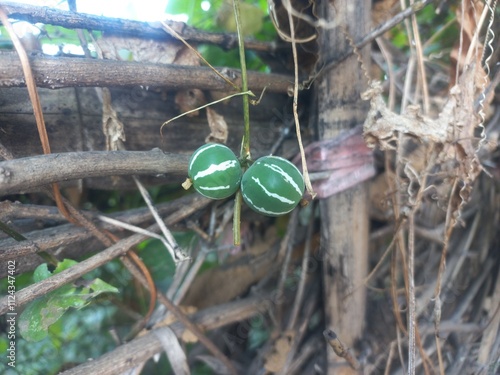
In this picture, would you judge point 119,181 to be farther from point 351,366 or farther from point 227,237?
point 351,366

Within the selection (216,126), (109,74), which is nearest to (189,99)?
(216,126)

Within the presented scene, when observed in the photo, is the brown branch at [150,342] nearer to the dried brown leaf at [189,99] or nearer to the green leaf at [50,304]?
the green leaf at [50,304]

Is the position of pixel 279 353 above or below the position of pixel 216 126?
below

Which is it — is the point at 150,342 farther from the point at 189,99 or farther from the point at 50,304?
the point at 189,99

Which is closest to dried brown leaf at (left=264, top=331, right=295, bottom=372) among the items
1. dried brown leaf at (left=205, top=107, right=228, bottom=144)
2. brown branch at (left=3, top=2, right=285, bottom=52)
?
dried brown leaf at (left=205, top=107, right=228, bottom=144)

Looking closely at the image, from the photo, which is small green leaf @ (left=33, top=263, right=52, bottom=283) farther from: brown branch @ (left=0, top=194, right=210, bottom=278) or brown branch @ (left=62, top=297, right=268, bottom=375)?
brown branch @ (left=62, top=297, right=268, bottom=375)

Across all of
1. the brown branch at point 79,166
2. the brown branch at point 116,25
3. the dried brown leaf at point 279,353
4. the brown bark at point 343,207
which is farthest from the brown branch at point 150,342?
the brown branch at point 116,25

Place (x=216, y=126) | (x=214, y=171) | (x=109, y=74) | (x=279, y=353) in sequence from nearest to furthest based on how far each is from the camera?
1. (x=214, y=171)
2. (x=109, y=74)
3. (x=216, y=126)
4. (x=279, y=353)

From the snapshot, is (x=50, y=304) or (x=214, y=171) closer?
(x=214, y=171)
